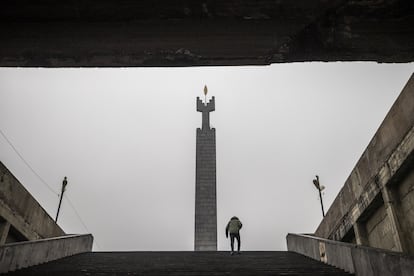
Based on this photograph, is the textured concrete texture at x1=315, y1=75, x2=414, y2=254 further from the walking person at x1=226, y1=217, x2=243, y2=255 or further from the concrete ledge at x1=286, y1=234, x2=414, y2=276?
the walking person at x1=226, y1=217, x2=243, y2=255

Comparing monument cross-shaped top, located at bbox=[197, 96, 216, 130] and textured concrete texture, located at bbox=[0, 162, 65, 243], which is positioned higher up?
monument cross-shaped top, located at bbox=[197, 96, 216, 130]

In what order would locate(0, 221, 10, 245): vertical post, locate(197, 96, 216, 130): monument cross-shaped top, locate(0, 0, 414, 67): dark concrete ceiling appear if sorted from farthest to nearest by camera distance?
locate(197, 96, 216, 130): monument cross-shaped top < locate(0, 221, 10, 245): vertical post < locate(0, 0, 414, 67): dark concrete ceiling

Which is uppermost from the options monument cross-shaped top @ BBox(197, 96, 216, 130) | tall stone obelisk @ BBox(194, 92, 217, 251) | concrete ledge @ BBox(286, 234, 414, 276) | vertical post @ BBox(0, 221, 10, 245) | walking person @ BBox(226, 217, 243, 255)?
monument cross-shaped top @ BBox(197, 96, 216, 130)

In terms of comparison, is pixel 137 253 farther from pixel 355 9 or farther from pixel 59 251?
pixel 355 9

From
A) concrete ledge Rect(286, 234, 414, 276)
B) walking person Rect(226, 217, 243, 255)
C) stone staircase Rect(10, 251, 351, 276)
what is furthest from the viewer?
walking person Rect(226, 217, 243, 255)

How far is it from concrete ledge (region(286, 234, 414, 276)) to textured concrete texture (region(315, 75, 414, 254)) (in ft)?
1.63

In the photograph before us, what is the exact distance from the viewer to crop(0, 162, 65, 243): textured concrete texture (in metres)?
6.04

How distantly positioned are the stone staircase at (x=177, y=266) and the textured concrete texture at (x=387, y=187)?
0.95m

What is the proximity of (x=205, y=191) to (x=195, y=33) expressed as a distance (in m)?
20.0

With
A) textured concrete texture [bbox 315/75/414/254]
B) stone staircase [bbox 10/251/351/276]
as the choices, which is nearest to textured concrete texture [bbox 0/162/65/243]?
stone staircase [bbox 10/251/351/276]

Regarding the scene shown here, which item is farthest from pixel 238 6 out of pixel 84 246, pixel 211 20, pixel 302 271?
pixel 84 246

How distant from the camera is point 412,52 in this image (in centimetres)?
310

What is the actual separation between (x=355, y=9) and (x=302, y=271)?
13.7ft

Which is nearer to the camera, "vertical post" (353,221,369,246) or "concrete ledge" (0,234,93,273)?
"concrete ledge" (0,234,93,273)
